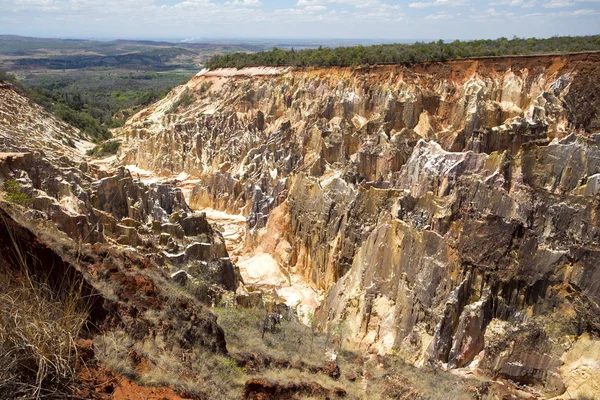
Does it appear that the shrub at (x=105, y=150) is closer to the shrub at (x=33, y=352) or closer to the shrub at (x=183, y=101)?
Answer: the shrub at (x=183, y=101)

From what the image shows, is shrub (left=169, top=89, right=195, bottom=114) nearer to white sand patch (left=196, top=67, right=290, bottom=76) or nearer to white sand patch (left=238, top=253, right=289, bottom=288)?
white sand patch (left=196, top=67, right=290, bottom=76)

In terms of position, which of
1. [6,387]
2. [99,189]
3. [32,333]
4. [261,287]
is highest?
[32,333]

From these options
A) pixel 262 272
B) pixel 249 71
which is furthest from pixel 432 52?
pixel 262 272

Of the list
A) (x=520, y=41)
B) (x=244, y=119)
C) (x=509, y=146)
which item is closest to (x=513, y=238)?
(x=509, y=146)

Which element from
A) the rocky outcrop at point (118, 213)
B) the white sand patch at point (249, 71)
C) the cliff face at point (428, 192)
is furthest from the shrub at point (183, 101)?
the rocky outcrop at point (118, 213)

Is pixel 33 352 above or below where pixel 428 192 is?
above

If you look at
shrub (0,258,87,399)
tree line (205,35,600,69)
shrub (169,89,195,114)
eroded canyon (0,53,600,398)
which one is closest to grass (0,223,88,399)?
shrub (0,258,87,399)

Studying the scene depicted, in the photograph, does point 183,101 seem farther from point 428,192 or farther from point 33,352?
point 33,352

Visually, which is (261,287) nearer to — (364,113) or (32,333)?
(32,333)

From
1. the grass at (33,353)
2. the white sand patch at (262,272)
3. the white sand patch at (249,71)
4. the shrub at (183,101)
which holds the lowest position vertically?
the white sand patch at (262,272)
